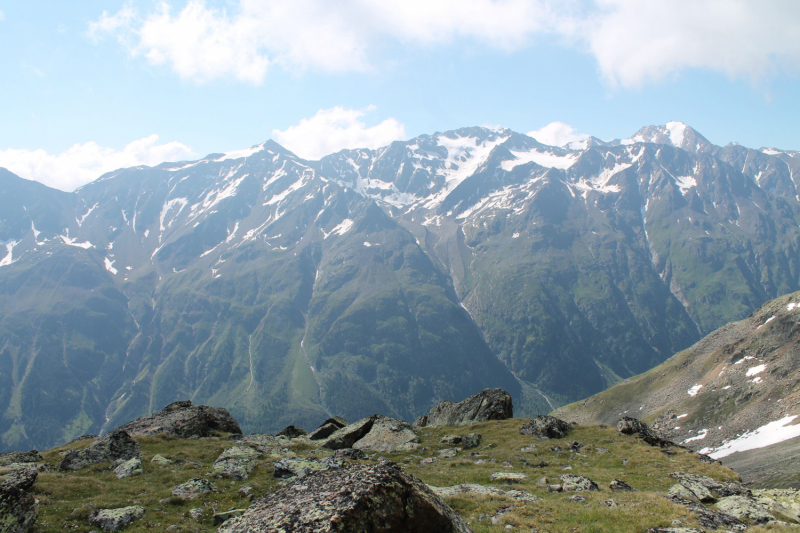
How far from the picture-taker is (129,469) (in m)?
37.2

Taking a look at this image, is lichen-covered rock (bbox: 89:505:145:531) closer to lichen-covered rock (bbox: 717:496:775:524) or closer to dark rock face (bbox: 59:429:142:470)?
dark rock face (bbox: 59:429:142:470)

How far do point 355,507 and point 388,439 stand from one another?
49.2 m

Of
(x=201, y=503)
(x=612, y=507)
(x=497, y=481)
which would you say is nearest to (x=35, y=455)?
(x=201, y=503)

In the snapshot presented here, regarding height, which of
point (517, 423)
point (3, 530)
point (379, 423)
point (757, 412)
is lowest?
point (757, 412)

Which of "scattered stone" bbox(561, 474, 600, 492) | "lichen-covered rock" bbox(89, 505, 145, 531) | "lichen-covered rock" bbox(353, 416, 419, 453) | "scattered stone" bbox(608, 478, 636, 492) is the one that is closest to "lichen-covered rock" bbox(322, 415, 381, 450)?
"lichen-covered rock" bbox(353, 416, 419, 453)

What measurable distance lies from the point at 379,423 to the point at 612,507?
44.6 metres

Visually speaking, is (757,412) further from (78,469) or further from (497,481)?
(78,469)

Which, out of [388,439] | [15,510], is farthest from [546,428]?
[15,510]

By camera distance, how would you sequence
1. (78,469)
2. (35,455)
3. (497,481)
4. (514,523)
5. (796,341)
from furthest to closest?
(796,341) < (35,455) < (78,469) < (497,481) < (514,523)

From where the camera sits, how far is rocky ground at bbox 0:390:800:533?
13.4m

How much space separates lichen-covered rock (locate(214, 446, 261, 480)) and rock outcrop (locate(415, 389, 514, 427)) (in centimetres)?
4088

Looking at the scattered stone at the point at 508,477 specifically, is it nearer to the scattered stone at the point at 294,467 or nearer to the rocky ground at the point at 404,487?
the rocky ground at the point at 404,487

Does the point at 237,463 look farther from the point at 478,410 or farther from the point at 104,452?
the point at 478,410

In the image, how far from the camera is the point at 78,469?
38031 mm
